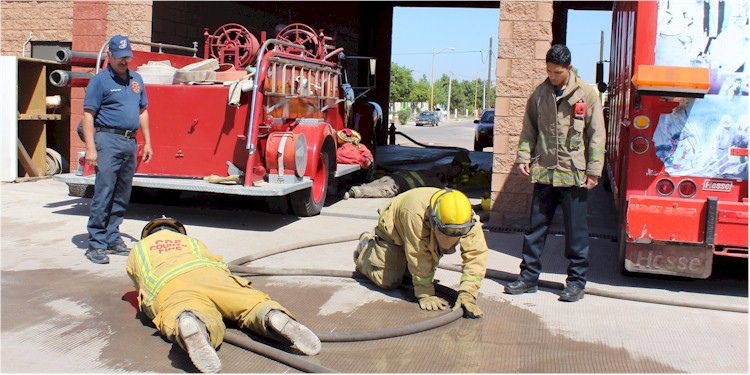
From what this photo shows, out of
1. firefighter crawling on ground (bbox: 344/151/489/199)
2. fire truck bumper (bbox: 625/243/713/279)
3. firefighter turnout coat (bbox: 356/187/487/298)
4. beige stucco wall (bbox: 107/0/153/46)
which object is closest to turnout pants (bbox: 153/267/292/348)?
firefighter turnout coat (bbox: 356/187/487/298)

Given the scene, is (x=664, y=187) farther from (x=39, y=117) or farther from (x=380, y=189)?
(x=39, y=117)

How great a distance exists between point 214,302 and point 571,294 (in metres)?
2.71

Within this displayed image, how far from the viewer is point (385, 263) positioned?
5586 mm

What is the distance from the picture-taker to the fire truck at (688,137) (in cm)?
553

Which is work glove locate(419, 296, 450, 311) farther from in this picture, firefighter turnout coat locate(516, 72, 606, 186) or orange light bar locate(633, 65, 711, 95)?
orange light bar locate(633, 65, 711, 95)

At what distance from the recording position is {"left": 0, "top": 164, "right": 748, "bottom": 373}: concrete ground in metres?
4.19

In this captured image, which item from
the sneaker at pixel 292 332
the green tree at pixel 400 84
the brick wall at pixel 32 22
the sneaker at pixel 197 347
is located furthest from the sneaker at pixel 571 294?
the green tree at pixel 400 84

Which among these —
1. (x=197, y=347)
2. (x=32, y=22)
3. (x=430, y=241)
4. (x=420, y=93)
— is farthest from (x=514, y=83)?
(x=420, y=93)

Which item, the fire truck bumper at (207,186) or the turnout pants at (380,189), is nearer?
the fire truck bumper at (207,186)

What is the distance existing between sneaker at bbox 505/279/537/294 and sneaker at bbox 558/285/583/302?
9.9 inches

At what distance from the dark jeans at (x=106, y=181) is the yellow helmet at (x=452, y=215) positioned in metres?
3.23

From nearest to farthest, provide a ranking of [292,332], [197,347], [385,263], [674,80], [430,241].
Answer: [197,347] < [292,332] < [430,241] < [674,80] < [385,263]

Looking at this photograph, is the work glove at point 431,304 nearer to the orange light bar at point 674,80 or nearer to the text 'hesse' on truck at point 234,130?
the orange light bar at point 674,80

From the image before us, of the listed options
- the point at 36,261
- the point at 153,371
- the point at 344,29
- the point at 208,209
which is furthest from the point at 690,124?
the point at 344,29
